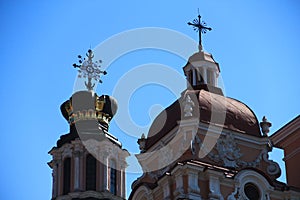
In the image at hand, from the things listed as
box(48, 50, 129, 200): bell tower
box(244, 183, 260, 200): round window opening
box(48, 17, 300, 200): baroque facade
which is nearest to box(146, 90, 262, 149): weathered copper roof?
box(48, 17, 300, 200): baroque facade

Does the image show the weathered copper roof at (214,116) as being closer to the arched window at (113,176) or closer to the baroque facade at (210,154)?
the baroque facade at (210,154)

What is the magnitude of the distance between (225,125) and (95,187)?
12434 mm

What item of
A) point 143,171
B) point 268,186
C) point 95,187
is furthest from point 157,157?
point 95,187

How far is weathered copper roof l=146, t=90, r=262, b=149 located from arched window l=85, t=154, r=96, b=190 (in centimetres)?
1008

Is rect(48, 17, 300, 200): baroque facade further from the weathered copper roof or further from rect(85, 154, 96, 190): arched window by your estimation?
rect(85, 154, 96, 190): arched window

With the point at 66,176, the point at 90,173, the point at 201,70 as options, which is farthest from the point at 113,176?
the point at 201,70

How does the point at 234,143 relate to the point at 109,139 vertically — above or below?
below

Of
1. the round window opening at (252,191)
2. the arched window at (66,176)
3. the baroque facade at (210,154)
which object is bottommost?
the round window opening at (252,191)

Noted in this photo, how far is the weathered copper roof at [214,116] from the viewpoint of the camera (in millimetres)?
38688

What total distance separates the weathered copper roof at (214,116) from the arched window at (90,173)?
1008 cm

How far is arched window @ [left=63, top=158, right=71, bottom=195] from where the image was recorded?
163 feet

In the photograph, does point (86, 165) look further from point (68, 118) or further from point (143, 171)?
point (143, 171)

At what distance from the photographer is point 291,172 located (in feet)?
125

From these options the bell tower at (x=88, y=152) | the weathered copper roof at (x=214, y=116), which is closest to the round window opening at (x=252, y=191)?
the weathered copper roof at (x=214, y=116)
